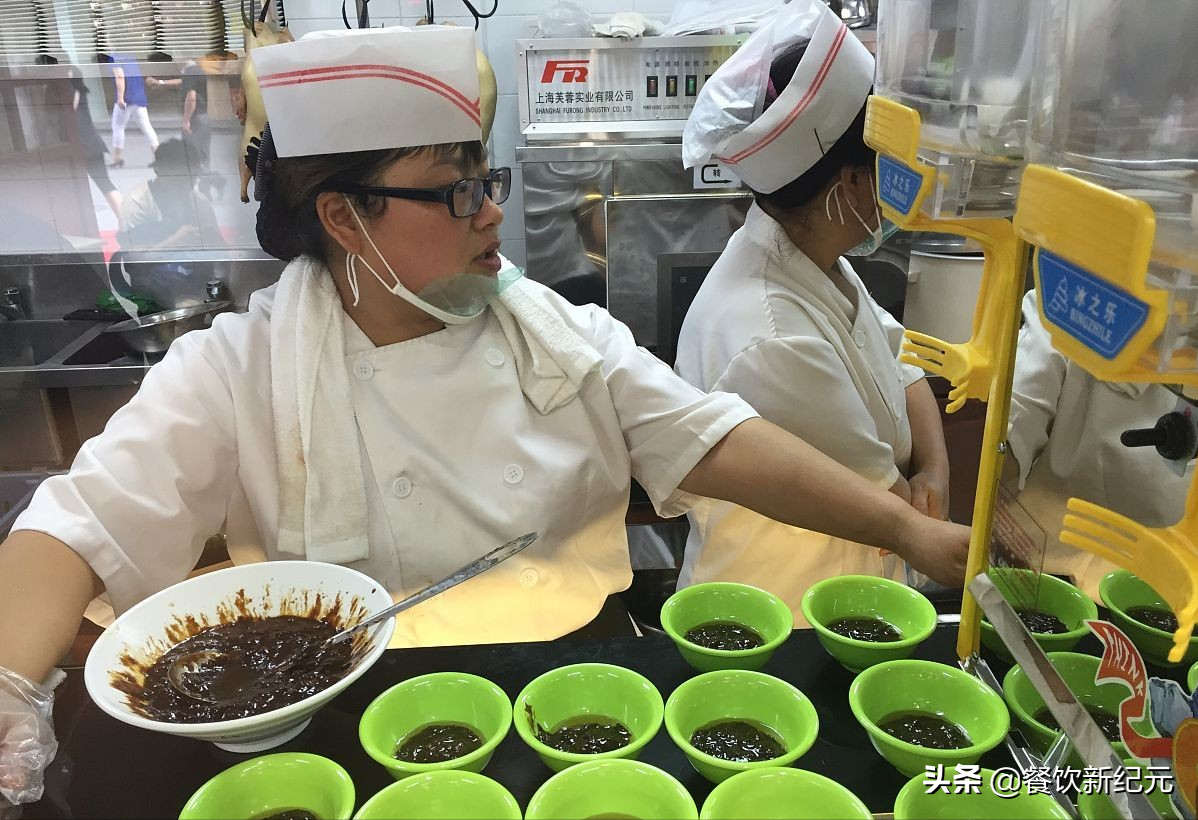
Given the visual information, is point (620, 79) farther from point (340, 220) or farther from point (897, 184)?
point (897, 184)

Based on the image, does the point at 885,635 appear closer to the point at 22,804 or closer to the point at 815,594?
the point at 815,594

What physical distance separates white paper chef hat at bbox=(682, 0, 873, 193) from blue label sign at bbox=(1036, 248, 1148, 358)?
994 mm

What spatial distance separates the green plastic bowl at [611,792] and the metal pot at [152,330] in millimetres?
2387

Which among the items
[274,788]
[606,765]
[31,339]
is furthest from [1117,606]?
[31,339]

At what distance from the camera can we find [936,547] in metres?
1.15

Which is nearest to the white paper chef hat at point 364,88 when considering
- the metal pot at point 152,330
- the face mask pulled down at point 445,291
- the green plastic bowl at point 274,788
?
the face mask pulled down at point 445,291

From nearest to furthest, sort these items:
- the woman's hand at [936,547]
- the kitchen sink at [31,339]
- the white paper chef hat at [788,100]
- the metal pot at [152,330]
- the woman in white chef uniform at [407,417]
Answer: the woman's hand at [936,547] → the woman in white chef uniform at [407,417] → the white paper chef hat at [788,100] → the metal pot at [152,330] → the kitchen sink at [31,339]

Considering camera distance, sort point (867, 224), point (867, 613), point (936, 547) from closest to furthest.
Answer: point (867, 613)
point (936, 547)
point (867, 224)

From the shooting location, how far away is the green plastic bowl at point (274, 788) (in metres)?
0.75

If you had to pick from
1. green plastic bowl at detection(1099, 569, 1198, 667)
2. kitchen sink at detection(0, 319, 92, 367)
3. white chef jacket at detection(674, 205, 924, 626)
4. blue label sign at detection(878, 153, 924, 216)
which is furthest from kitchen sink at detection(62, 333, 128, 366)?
green plastic bowl at detection(1099, 569, 1198, 667)

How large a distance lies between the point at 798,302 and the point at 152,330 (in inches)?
82.2

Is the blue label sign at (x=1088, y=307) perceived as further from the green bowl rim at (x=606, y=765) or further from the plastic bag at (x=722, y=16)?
the plastic bag at (x=722, y=16)

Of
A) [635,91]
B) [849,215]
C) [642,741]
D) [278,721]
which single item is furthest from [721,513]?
[635,91]

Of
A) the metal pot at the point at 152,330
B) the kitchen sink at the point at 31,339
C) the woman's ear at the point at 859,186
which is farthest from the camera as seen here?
the kitchen sink at the point at 31,339
